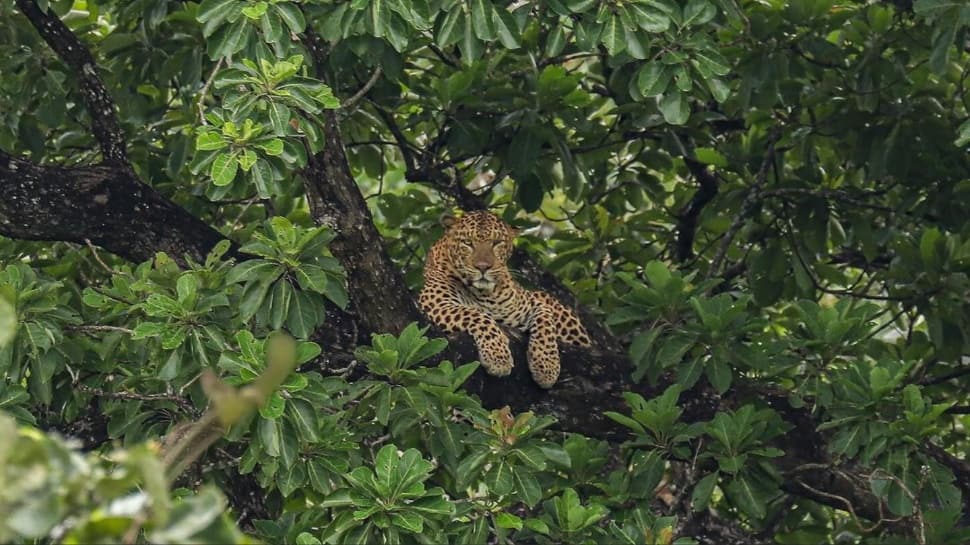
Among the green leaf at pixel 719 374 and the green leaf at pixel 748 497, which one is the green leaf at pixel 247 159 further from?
the green leaf at pixel 748 497

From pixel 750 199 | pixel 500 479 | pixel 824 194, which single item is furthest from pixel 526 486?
pixel 824 194

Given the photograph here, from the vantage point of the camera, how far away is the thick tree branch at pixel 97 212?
631cm

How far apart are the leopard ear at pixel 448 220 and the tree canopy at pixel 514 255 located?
0.45ft

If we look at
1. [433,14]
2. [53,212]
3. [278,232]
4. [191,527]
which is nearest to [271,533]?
[278,232]

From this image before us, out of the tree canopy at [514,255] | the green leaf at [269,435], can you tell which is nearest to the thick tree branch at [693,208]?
the tree canopy at [514,255]

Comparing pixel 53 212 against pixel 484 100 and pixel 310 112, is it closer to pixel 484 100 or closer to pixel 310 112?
pixel 310 112

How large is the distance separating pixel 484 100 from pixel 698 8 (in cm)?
153

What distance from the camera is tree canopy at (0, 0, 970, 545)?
19.5 feet

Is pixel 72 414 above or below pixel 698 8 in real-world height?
below

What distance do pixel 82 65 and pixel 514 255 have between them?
261 centimetres

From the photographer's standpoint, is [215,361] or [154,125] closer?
[215,361]

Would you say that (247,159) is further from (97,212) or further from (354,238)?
(97,212)

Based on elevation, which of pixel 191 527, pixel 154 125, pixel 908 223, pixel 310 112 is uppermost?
pixel 191 527

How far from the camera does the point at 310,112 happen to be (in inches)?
228
